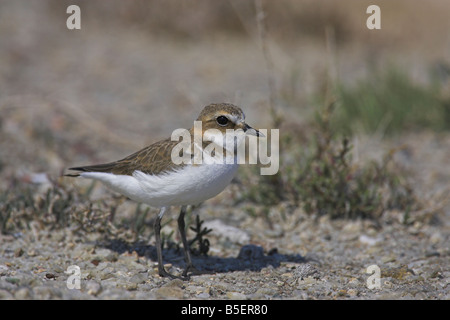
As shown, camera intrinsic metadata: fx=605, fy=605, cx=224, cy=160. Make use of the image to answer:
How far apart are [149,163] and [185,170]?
1.34 feet

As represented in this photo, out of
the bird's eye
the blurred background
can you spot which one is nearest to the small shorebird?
the bird's eye

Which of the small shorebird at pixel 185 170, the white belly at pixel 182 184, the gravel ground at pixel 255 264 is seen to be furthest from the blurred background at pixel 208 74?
the white belly at pixel 182 184

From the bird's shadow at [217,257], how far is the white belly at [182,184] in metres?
0.78

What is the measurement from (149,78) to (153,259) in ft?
18.1

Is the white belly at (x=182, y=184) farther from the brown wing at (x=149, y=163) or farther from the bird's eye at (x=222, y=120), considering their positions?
the bird's eye at (x=222, y=120)

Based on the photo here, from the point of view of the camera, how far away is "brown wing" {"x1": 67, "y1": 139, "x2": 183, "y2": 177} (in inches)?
173

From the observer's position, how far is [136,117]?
8734 millimetres

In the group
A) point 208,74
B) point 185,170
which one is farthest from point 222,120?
point 208,74

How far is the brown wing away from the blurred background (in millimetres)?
1550

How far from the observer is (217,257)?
5.22 meters

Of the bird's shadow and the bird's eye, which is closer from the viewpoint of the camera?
the bird's eye

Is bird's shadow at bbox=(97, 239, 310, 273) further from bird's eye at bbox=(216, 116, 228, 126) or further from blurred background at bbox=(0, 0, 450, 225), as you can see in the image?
blurred background at bbox=(0, 0, 450, 225)

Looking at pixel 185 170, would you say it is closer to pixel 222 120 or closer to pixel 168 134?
pixel 222 120
